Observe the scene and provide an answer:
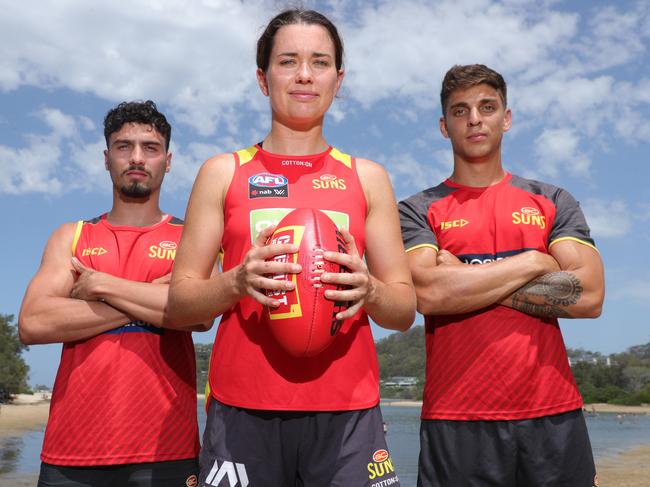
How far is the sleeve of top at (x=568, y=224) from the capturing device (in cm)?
442

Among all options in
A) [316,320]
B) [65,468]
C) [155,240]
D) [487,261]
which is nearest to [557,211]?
[487,261]

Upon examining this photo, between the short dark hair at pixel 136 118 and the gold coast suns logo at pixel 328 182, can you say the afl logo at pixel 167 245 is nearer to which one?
the short dark hair at pixel 136 118

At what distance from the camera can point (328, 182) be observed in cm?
326

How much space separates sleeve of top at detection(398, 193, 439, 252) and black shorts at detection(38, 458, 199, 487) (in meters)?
2.09

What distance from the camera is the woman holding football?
2.88 metres

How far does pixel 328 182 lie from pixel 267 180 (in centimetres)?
31

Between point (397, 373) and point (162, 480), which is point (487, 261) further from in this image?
point (397, 373)

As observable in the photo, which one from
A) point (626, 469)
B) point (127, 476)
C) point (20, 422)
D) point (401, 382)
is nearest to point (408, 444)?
point (626, 469)

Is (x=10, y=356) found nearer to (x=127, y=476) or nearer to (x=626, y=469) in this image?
(x=626, y=469)

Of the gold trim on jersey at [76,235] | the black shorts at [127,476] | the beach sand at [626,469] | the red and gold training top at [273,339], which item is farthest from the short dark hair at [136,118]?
the beach sand at [626,469]

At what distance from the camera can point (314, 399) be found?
9.71 ft

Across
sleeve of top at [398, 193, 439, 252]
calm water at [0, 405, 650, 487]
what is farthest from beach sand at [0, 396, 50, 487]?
sleeve of top at [398, 193, 439, 252]

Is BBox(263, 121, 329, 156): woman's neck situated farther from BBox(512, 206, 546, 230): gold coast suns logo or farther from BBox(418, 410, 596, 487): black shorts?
BBox(418, 410, 596, 487): black shorts

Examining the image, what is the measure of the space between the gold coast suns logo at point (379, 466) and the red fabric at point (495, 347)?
123 centimetres
